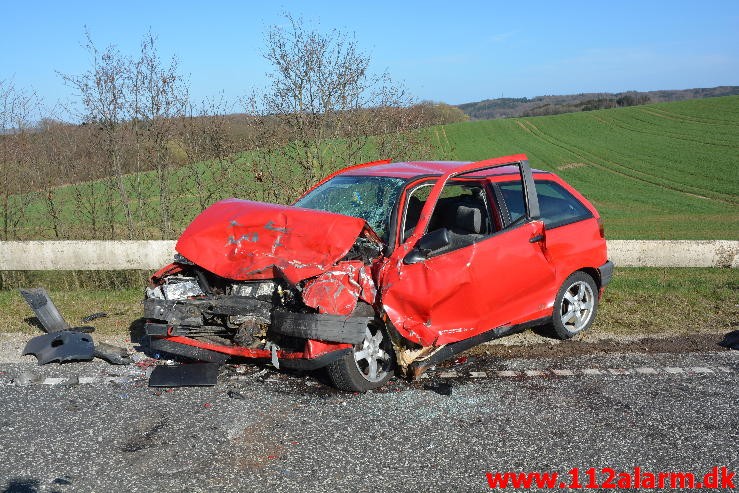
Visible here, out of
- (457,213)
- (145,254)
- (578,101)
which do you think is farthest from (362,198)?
(578,101)

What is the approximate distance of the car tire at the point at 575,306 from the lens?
6.46 metres

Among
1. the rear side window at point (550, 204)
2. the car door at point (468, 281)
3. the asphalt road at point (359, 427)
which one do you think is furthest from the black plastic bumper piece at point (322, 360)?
the rear side window at point (550, 204)

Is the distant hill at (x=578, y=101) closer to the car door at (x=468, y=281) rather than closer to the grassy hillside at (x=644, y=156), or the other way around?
the grassy hillside at (x=644, y=156)

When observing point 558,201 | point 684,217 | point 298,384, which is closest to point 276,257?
point 298,384

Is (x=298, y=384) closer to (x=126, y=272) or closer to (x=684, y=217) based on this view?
(x=126, y=272)

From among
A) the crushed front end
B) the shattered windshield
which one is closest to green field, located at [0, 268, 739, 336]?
the crushed front end

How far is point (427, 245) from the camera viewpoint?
16.4 ft

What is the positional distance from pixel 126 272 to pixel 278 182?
9.80ft

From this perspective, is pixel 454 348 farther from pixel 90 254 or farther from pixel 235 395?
pixel 90 254

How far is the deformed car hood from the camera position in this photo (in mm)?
5105

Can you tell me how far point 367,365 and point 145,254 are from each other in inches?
195

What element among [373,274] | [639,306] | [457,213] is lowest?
[639,306]

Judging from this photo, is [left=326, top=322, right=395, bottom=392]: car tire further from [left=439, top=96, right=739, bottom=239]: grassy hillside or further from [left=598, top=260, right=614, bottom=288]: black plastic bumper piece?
[left=439, top=96, right=739, bottom=239]: grassy hillside

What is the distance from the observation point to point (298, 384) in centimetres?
541
